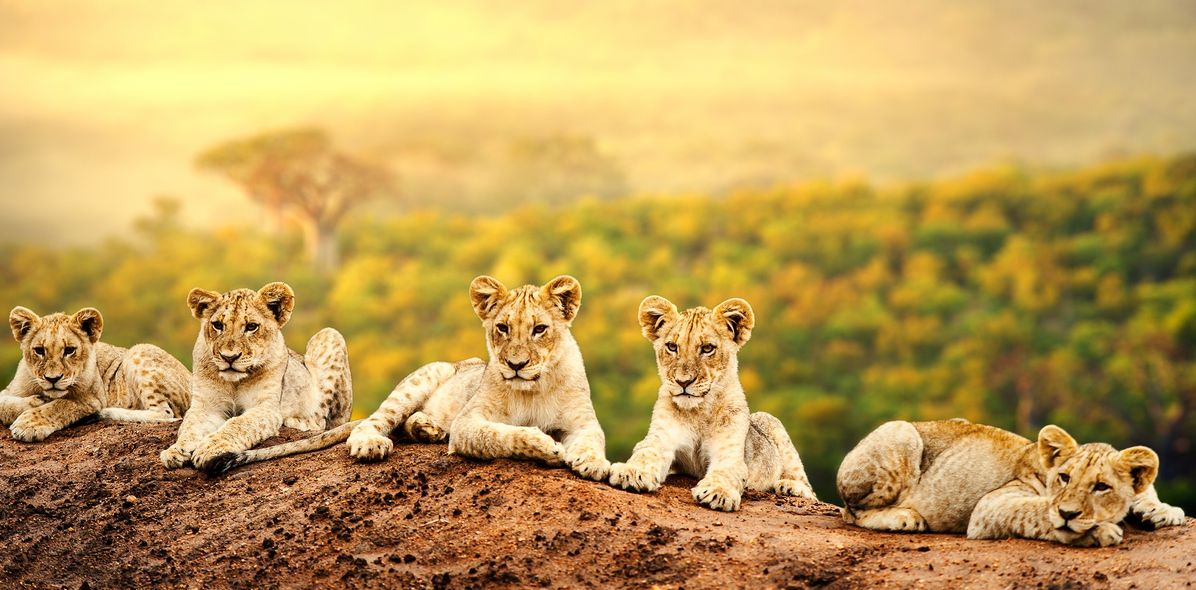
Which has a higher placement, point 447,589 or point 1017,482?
point 1017,482

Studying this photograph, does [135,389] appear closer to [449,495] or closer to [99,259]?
[449,495]

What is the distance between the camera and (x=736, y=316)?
1246cm

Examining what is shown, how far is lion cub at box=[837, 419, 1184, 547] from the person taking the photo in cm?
1067

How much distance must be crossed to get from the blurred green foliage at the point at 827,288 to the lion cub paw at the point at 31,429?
29700mm

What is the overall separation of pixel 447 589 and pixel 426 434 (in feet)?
10.1

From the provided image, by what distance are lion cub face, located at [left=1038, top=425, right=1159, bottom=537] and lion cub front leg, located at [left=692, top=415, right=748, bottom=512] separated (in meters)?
2.60

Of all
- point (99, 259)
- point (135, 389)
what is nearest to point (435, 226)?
point (99, 259)

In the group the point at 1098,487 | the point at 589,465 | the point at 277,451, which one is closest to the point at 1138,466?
the point at 1098,487

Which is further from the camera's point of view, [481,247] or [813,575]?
[481,247]

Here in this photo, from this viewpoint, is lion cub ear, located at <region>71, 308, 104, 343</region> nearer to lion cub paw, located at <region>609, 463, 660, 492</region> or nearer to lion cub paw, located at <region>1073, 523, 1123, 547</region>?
lion cub paw, located at <region>609, 463, 660, 492</region>

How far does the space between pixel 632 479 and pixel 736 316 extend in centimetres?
177

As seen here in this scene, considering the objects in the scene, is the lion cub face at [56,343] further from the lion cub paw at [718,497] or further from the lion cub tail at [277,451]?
the lion cub paw at [718,497]

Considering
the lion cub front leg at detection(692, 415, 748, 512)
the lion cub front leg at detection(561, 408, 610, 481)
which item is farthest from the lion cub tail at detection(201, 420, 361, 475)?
the lion cub front leg at detection(692, 415, 748, 512)

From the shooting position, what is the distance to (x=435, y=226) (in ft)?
215
